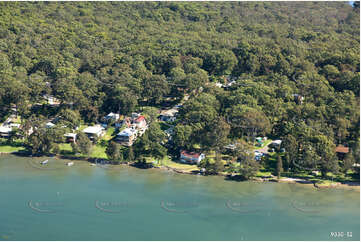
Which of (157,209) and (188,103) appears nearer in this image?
(157,209)

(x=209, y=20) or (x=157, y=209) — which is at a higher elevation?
(x=209, y=20)

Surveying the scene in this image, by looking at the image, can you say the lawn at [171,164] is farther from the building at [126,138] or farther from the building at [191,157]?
the building at [126,138]

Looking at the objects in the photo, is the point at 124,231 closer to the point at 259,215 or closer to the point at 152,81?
the point at 259,215

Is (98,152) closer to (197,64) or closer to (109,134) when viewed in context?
(109,134)

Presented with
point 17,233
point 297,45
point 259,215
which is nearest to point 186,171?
point 259,215

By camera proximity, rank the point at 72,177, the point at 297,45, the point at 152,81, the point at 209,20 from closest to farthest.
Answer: the point at 72,177 < the point at 152,81 < the point at 297,45 < the point at 209,20

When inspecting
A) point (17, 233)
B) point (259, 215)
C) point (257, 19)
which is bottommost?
point (17, 233)

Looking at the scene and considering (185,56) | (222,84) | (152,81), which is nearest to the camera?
(152,81)

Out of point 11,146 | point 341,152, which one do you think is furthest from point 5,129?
point 341,152
